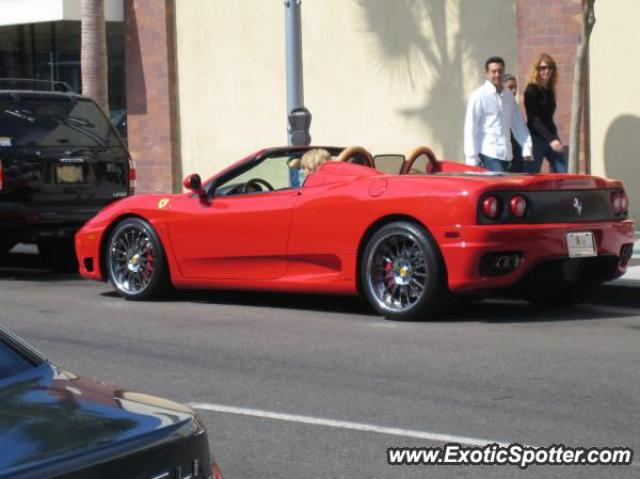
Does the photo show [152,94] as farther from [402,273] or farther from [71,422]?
[71,422]

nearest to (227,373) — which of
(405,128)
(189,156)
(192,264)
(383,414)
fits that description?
(383,414)

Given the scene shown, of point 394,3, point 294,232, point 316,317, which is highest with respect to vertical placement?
point 394,3

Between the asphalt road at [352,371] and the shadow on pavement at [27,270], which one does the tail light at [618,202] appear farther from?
the shadow on pavement at [27,270]

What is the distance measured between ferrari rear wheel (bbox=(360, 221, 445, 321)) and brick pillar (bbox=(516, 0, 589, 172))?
22.9ft

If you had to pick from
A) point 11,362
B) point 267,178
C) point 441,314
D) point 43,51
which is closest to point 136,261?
point 267,178

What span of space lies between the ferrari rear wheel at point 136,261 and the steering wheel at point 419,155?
7.03 ft

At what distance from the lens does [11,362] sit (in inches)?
148

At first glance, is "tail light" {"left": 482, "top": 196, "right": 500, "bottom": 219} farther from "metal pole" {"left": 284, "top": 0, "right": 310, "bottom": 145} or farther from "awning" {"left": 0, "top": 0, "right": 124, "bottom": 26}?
"awning" {"left": 0, "top": 0, "right": 124, "bottom": 26}

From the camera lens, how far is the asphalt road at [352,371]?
569 cm

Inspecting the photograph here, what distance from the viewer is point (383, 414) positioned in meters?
6.25

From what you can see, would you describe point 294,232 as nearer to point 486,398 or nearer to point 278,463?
point 486,398

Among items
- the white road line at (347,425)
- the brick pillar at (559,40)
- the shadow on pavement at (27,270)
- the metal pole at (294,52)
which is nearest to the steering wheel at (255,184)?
the shadow on pavement at (27,270)

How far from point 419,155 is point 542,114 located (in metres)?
3.60

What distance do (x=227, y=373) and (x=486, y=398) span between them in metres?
1.64
